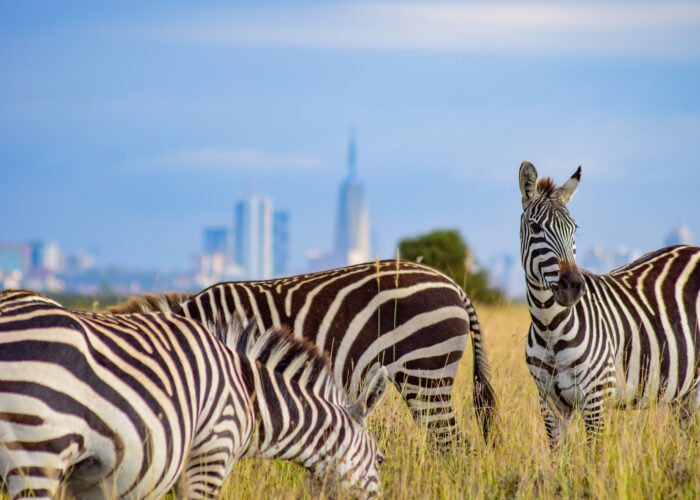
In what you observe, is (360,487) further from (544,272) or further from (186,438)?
(544,272)

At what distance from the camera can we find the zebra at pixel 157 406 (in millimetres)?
A: 3908

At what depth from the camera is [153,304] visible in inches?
286

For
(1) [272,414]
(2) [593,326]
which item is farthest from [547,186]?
(1) [272,414]

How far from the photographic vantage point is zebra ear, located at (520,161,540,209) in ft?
23.5

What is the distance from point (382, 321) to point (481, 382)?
100 cm

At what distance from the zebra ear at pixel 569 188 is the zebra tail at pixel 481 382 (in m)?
1.15

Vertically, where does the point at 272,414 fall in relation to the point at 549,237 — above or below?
below

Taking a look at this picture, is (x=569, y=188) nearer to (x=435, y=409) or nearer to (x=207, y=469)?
(x=435, y=409)

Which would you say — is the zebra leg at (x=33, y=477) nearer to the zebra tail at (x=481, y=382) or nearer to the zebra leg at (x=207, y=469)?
the zebra leg at (x=207, y=469)

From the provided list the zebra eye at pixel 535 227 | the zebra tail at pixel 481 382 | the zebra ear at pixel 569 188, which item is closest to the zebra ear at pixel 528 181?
the zebra ear at pixel 569 188

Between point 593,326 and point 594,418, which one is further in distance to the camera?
point 593,326

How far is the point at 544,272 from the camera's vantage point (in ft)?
22.2

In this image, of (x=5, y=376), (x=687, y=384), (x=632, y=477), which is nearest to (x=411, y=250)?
(x=687, y=384)

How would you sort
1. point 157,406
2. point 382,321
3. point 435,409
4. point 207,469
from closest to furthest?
1. point 157,406
2. point 207,469
3. point 435,409
4. point 382,321
